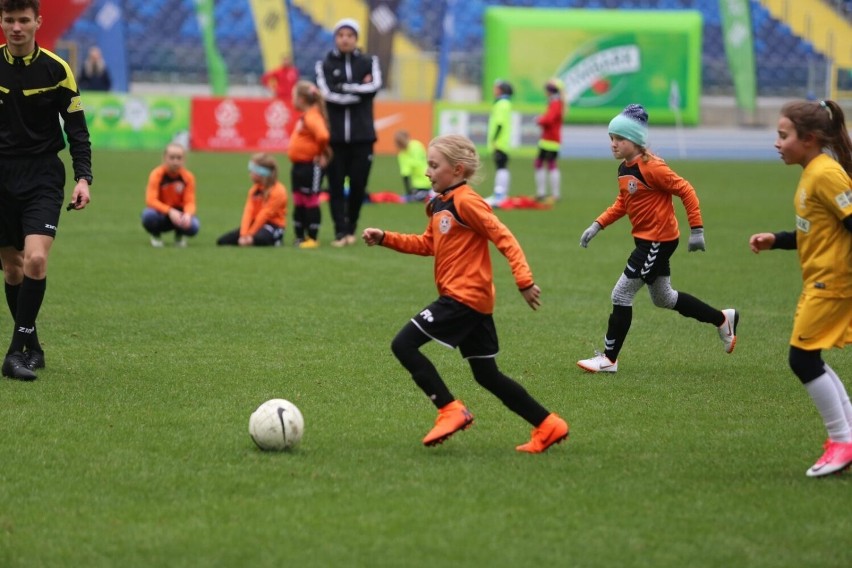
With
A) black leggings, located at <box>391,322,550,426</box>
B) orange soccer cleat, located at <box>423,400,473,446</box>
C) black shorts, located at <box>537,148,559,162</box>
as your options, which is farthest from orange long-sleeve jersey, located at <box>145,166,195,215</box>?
orange soccer cleat, located at <box>423,400,473,446</box>

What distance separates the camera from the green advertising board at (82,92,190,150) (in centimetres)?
2786

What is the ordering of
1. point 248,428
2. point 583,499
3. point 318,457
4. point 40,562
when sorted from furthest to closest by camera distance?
point 248,428
point 318,457
point 583,499
point 40,562

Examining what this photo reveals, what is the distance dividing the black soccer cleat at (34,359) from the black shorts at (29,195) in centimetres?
70

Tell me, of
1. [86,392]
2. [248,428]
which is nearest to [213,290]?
[86,392]

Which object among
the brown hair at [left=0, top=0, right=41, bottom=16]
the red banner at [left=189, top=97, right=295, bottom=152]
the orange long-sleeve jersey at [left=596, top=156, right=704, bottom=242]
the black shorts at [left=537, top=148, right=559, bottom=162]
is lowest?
the red banner at [left=189, top=97, right=295, bottom=152]

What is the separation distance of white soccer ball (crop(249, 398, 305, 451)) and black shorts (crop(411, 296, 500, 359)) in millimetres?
698

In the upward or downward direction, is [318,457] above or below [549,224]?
above

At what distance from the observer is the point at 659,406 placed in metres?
6.49

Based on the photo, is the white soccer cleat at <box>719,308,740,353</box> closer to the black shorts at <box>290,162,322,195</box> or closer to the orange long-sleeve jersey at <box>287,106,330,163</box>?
the orange long-sleeve jersey at <box>287,106,330,163</box>

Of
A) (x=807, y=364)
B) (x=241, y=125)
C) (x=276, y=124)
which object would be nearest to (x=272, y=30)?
(x=241, y=125)

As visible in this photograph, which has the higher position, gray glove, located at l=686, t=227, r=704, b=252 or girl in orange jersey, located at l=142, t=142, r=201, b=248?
gray glove, located at l=686, t=227, r=704, b=252

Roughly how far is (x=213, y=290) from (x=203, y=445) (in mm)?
5201

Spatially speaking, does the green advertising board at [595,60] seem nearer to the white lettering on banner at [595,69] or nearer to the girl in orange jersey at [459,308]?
the white lettering on banner at [595,69]

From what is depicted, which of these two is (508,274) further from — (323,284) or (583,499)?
(583,499)
